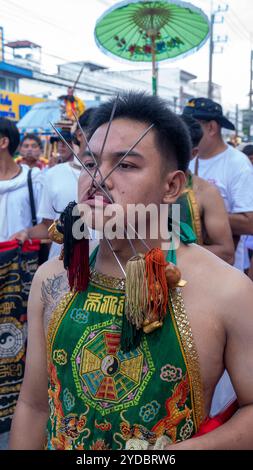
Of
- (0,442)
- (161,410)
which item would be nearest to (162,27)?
(0,442)

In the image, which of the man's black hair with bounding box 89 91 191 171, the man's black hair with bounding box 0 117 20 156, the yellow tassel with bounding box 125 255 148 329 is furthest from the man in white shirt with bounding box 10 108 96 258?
the yellow tassel with bounding box 125 255 148 329

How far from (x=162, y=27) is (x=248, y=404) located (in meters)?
4.21

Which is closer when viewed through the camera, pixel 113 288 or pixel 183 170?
pixel 113 288

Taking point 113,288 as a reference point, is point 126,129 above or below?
above

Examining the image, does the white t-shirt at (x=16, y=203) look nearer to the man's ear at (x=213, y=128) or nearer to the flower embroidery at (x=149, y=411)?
the man's ear at (x=213, y=128)

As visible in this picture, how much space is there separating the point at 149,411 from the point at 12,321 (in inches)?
84.9

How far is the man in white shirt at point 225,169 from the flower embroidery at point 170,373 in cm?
232

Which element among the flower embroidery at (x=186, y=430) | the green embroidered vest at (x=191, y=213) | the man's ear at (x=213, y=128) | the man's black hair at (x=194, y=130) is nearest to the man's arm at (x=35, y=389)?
the flower embroidery at (x=186, y=430)

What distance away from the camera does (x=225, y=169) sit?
3.78 m

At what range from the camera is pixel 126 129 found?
4.84ft

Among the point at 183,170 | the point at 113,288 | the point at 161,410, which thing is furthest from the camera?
the point at 183,170

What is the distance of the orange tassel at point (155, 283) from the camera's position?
1.37m

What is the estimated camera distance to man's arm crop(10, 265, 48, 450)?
164cm
